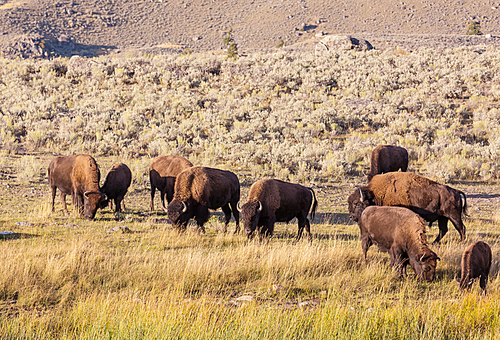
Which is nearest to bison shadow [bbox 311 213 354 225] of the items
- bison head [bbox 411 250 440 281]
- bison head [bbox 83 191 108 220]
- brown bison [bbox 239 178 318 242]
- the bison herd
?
the bison herd

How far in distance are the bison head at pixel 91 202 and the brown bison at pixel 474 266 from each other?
8.95 m

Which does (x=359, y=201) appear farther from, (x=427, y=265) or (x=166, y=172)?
(x=166, y=172)

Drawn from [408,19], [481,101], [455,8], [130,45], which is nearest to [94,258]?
[481,101]

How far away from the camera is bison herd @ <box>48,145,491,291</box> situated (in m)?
7.34

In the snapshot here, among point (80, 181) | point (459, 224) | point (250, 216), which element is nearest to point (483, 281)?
point (459, 224)

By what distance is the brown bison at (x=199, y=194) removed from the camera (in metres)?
10.5

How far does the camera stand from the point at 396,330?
5180 millimetres

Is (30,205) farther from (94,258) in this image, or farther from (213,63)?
(213,63)

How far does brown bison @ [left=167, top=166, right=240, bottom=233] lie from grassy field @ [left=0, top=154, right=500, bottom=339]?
0.51 m

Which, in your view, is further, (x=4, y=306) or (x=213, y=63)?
(x=213, y=63)

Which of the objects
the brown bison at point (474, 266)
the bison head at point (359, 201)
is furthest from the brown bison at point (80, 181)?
the brown bison at point (474, 266)

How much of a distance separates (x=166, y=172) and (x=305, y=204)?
5374 millimetres

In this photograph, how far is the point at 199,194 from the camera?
10.9 m

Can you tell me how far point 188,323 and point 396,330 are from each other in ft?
8.42
